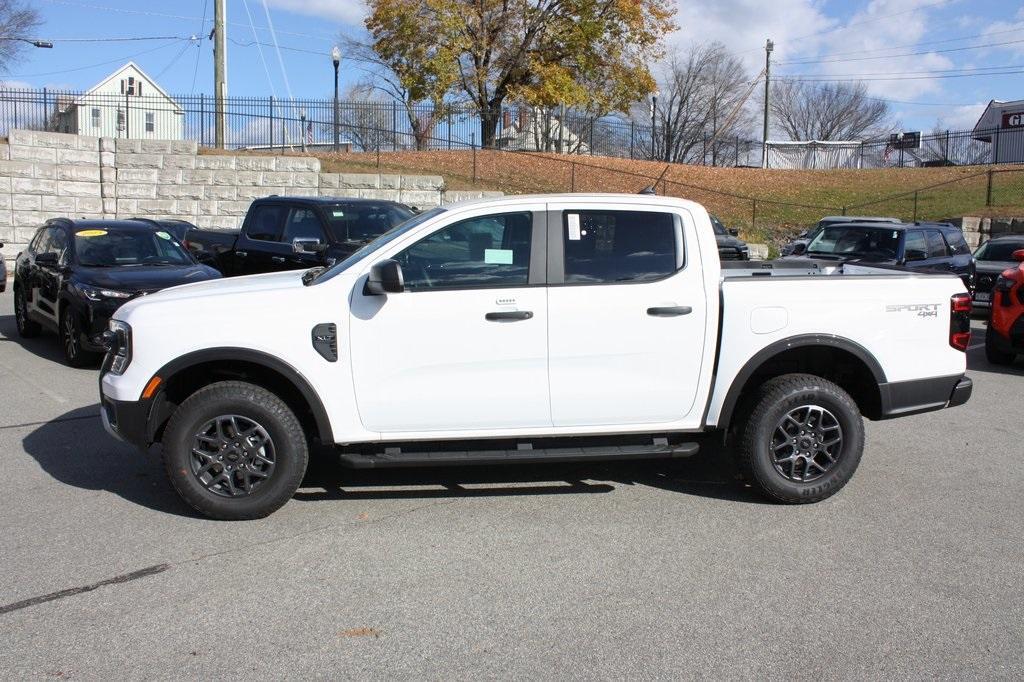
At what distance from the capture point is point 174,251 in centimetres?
1161

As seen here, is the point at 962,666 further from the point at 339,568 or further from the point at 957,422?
the point at 957,422

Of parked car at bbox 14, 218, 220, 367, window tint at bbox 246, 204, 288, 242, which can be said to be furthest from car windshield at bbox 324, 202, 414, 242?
parked car at bbox 14, 218, 220, 367

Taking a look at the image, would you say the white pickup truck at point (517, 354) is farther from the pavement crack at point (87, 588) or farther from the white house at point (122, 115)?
the white house at point (122, 115)

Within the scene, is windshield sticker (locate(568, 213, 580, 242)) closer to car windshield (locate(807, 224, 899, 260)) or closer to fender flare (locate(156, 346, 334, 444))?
fender flare (locate(156, 346, 334, 444))

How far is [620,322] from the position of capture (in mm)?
5590

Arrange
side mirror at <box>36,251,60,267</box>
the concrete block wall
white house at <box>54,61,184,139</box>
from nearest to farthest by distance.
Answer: side mirror at <box>36,251,60,267</box> < the concrete block wall < white house at <box>54,61,184,139</box>

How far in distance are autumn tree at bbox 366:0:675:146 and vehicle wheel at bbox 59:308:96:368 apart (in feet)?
76.7

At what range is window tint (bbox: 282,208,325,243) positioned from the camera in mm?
12328

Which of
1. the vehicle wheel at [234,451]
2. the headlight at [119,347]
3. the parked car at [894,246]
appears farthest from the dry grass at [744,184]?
the vehicle wheel at [234,451]

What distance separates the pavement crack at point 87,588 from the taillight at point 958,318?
4.89 m

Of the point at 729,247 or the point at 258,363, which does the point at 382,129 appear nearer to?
the point at 729,247

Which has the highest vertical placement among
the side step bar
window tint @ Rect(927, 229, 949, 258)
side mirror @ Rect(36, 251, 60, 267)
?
window tint @ Rect(927, 229, 949, 258)

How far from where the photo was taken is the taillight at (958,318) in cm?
604

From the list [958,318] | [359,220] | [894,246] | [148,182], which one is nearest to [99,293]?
[359,220]
